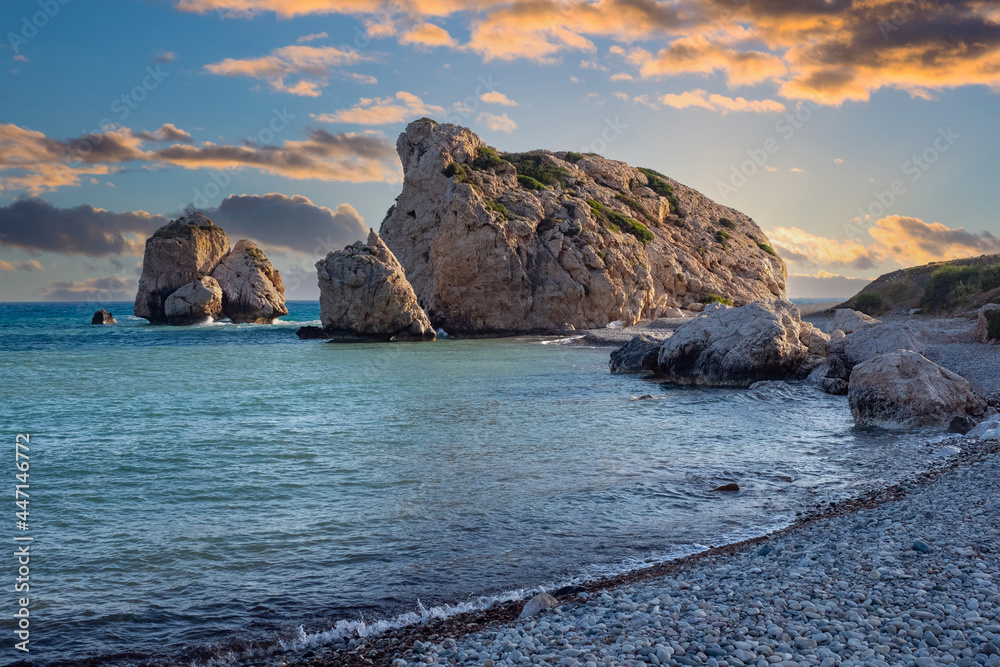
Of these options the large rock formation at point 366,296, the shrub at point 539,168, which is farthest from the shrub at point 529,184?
the large rock formation at point 366,296

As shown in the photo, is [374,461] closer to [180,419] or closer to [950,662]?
[180,419]

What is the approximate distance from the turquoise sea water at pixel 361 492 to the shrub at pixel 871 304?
105 ft

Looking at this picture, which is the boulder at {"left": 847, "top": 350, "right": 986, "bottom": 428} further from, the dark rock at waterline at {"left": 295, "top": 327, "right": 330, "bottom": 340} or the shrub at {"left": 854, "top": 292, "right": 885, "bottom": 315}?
the dark rock at waterline at {"left": 295, "top": 327, "right": 330, "bottom": 340}

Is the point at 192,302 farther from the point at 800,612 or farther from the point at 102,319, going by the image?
the point at 800,612

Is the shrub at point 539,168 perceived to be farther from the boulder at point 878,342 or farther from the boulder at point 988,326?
the boulder at point 878,342

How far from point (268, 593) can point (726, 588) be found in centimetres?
506

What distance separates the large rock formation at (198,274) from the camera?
74.3 meters

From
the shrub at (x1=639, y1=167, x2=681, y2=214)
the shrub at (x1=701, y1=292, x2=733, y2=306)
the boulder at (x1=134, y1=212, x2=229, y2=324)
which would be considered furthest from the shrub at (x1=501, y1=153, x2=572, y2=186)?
the boulder at (x1=134, y1=212, x2=229, y2=324)

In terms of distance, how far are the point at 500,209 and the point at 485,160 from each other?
9327 mm

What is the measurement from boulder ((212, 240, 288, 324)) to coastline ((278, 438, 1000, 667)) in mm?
74023

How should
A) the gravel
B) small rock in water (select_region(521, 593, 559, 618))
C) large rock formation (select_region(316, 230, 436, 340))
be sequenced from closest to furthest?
1. the gravel
2. small rock in water (select_region(521, 593, 559, 618))
3. large rock formation (select_region(316, 230, 436, 340))

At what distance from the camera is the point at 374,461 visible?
13203 mm

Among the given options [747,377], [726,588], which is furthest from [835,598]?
[747,377]

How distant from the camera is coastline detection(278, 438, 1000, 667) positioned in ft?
19.8
